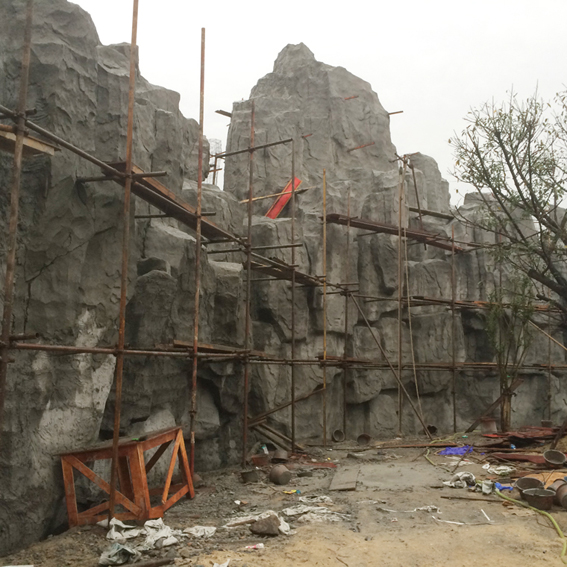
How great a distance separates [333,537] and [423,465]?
212 inches

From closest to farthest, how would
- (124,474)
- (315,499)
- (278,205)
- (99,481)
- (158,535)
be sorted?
(158,535)
(99,481)
(124,474)
(315,499)
(278,205)

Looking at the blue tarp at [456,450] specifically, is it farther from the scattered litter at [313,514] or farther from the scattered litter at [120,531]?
the scattered litter at [120,531]

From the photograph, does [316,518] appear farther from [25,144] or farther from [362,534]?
[25,144]

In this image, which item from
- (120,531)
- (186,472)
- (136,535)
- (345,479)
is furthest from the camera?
(345,479)

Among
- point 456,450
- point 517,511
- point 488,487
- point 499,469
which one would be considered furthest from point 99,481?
point 456,450

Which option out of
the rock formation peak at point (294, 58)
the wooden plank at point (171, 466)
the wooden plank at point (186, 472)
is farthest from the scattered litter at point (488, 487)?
the rock formation peak at point (294, 58)

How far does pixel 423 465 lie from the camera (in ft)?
37.2

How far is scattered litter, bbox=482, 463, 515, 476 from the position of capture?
9891 mm

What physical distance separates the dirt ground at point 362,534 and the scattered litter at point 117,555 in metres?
0.16

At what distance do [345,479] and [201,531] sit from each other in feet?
12.2

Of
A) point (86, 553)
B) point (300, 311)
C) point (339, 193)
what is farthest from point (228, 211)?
point (86, 553)

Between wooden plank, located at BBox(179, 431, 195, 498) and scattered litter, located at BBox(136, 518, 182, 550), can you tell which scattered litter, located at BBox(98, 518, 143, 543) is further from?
wooden plank, located at BBox(179, 431, 195, 498)

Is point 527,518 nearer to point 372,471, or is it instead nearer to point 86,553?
point 372,471

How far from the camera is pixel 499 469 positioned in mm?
10180
